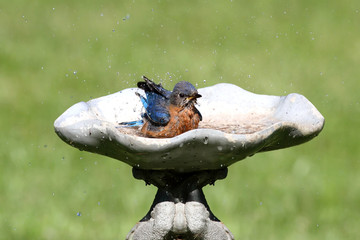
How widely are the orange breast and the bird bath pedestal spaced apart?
4.8 inches

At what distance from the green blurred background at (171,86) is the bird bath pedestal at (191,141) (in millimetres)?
2054

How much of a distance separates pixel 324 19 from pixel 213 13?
1.32 m

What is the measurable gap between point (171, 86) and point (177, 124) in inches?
203

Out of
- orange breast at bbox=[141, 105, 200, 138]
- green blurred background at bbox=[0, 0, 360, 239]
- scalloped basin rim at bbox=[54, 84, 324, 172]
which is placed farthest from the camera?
Result: green blurred background at bbox=[0, 0, 360, 239]

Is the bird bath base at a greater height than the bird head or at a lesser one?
lesser

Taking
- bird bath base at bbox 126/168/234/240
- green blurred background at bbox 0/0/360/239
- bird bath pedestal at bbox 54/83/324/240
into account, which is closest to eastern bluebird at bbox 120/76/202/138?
bird bath pedestal at bbox 54/83/324/240

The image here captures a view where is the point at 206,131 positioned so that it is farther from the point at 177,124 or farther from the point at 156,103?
the point at 156,103

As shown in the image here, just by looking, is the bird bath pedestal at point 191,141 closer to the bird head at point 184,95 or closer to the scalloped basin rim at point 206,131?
the scalloped basin rim at point 206,131

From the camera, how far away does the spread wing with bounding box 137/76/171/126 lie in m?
5.18

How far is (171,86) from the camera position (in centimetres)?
1029

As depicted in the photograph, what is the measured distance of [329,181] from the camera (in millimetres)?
8352

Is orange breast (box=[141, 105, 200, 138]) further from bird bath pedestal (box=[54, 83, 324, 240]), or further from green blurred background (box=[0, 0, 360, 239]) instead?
green blurred background (box=[0, 0, 360, 239])

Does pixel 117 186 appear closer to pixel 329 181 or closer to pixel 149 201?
pixel 149 201

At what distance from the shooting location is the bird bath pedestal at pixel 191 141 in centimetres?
475
